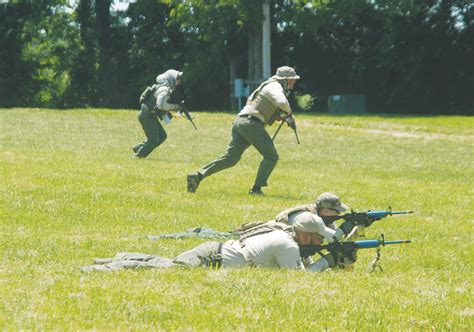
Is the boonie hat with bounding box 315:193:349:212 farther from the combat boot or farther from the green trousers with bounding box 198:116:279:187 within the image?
the combat boot

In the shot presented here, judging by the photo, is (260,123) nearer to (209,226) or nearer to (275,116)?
(275,116)

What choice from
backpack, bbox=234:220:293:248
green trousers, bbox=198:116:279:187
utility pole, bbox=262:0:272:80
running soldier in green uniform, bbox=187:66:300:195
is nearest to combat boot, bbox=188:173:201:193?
running soldier in green uniform, bbox=187:66:300:195

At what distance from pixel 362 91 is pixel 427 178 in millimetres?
29012

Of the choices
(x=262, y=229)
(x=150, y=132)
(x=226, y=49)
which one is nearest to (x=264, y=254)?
(x=262, y=229)

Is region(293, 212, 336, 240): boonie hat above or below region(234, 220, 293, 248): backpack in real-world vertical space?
above

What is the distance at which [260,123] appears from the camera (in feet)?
53.2

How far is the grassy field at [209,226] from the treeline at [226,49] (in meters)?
16.8

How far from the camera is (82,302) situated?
734 cm

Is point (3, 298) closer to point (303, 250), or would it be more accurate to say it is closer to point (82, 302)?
point (82, 302)

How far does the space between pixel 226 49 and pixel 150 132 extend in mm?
30274

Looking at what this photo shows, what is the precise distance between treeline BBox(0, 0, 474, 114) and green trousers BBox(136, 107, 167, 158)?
24.2m

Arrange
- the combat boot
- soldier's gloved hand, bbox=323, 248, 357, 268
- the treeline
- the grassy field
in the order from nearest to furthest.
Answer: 1. the grassy field
2. soldier's gloved hand, bbox=323, 248, 357, 268
3. the combat boot
4. the treeline

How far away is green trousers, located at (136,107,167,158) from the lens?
21.8 metres

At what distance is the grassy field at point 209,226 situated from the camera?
7238 millimetres
